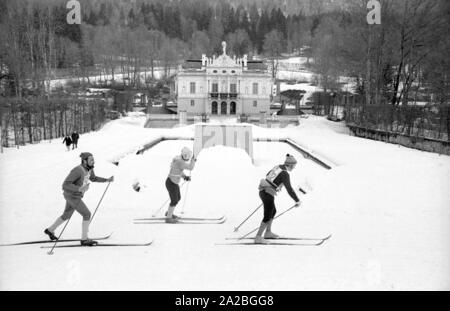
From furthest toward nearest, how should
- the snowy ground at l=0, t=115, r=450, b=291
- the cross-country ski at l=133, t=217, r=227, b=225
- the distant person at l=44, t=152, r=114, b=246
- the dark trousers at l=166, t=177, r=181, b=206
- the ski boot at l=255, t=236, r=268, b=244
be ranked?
the cross-country ski at l=133, t=217, r=227, b=225 → the dark trousers at l=166, t=177, r=181, b=206 → the ski boot at l=255, t=236, r=268, b=244 → the distant person at l=44, t=152, r=114, b=246 → the snowy ground at l=0, t=115, r=450, b=291

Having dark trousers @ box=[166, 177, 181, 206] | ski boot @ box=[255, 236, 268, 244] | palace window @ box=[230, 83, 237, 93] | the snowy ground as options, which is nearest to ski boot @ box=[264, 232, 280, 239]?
ski boot @ box=[255, 236, 268, 244]

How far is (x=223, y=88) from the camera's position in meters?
59.5

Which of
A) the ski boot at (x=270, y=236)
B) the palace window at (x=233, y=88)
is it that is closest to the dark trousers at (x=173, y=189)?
the ski boot at (x=270, y=236)

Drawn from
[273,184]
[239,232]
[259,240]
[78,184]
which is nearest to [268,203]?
[273,184]

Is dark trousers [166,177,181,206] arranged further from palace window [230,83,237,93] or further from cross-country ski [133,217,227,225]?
palace window [230,83,237,93]

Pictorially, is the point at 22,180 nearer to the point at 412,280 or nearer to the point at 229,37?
the point at 412,280

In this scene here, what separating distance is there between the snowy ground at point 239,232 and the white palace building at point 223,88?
44.0 metres

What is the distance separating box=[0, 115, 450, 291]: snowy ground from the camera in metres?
5.71

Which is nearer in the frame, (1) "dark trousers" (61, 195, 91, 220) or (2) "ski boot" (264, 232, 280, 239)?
(1) "dark trousers" (61, 195, 91, 220)

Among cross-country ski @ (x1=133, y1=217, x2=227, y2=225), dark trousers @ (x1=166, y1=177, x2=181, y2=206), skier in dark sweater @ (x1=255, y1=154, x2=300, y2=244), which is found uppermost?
skier in dark sweater @ (x1=255, y1=154, x2=300, y2=244)

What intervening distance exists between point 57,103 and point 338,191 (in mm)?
25266

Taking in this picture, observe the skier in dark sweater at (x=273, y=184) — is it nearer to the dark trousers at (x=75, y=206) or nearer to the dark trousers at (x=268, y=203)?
the dark trousers at (x=268, y=203)

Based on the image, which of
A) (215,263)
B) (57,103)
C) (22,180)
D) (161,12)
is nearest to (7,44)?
(57,103)

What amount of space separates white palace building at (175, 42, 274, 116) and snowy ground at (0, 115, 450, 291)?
44010mm
